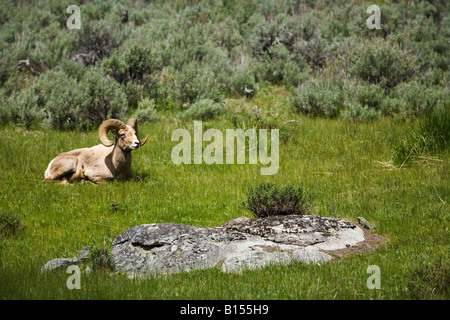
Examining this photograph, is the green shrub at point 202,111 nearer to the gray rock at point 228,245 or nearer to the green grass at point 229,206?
the green grass at point 229,206

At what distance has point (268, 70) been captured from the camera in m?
20.0

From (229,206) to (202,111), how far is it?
617 cm

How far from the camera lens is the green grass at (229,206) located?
20.1ft

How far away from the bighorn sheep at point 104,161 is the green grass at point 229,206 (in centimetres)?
31

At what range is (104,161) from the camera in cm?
1129

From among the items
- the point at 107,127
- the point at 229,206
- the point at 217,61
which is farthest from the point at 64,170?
the point at 217,61

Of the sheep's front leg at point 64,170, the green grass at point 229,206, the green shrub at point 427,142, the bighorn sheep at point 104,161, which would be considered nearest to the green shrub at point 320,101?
the green grass at point 229,206

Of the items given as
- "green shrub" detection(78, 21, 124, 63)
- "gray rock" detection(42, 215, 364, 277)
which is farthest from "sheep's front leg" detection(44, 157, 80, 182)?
"green shrub" detection(78, 21, 124, 63)

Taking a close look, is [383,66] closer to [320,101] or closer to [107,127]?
[320,101]

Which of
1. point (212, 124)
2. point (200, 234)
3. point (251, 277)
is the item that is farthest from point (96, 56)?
point (251, 277)

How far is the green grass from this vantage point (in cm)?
614

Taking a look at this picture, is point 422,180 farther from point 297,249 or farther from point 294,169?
point 297,249

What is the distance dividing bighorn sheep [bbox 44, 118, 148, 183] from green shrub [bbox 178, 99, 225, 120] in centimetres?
468

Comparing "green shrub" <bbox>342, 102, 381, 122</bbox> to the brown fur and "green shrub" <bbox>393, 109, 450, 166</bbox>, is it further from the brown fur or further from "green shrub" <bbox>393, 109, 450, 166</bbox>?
the brown fur
